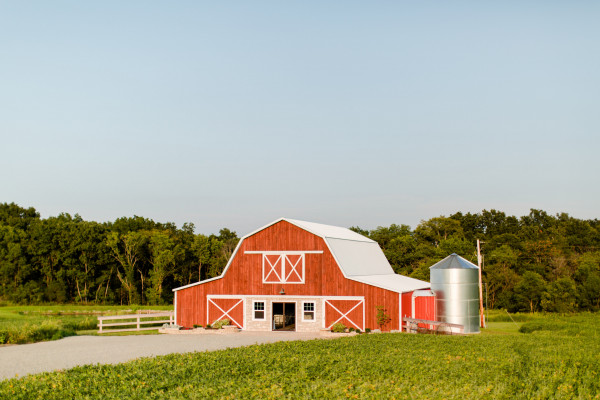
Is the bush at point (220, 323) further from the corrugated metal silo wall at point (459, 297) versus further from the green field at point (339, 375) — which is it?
the green field at point (339, 375)

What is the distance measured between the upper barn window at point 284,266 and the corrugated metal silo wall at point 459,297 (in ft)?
21.9

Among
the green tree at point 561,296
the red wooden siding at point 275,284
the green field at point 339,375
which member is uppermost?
the red wooden siding at point 275,284

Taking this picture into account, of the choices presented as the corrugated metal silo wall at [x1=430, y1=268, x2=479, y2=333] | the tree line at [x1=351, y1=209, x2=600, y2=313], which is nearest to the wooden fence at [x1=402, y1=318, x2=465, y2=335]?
the corrugated metal silo wall at [x1=430, y1=268, x2=479, y2=333]

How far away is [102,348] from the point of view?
22.7 metres

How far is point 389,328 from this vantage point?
A: 28.8 m

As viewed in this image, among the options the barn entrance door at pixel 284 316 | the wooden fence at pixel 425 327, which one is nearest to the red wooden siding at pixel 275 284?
the barn entrance door at pixel 284 316

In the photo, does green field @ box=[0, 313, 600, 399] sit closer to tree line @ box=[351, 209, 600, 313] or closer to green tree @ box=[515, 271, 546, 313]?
tree line @ box=[351, 209, 600, 313]

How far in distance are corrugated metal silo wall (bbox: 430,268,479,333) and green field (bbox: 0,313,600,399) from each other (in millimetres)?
12317

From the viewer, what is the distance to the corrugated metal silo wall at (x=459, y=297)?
1202 inches

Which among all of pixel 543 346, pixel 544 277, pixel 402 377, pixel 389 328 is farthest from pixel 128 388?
pixel 544 277

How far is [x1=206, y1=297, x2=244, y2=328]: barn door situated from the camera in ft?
105

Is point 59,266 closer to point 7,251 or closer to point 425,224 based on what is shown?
point 7,251

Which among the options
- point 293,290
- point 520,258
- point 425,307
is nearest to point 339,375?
point 293,290

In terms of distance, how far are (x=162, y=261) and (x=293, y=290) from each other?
31590 millimetres
